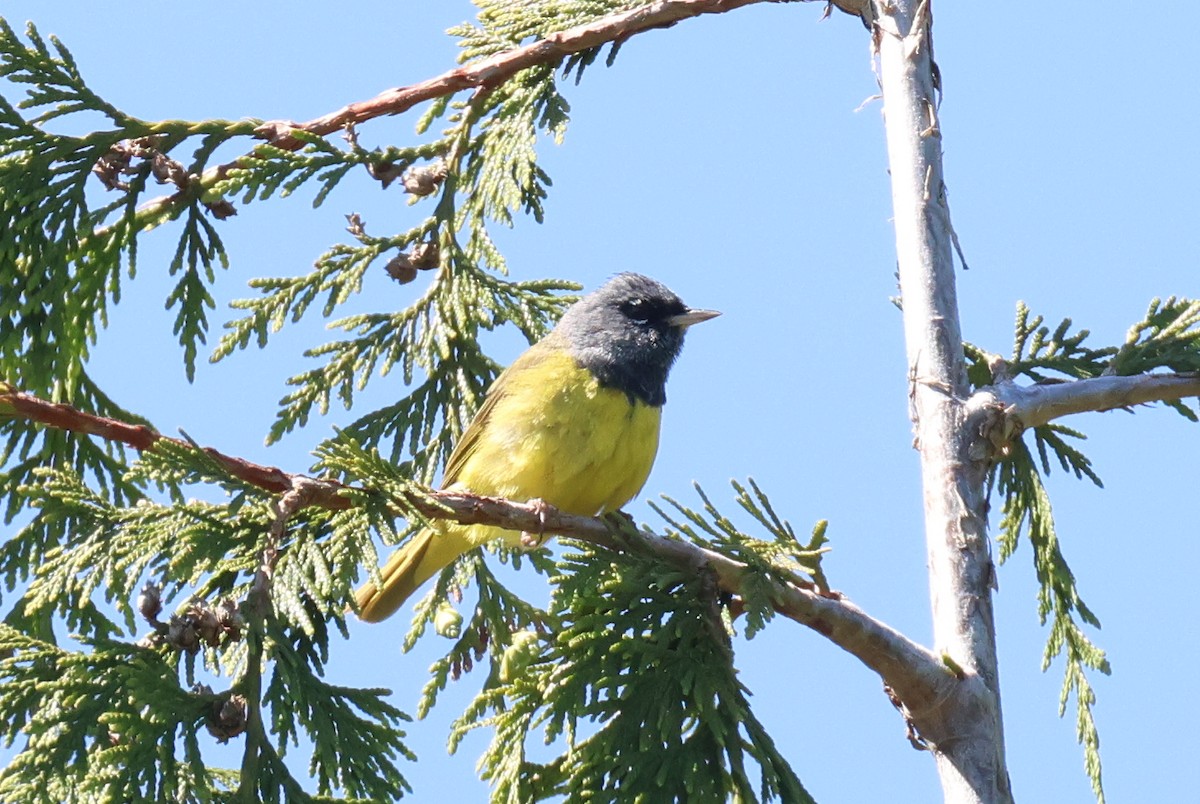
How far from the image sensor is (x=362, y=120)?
4.61 metres

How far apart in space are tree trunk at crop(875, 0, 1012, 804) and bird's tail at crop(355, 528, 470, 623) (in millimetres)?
1639

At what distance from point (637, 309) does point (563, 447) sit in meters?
1.12

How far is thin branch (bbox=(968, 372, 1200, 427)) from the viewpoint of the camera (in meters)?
3.74

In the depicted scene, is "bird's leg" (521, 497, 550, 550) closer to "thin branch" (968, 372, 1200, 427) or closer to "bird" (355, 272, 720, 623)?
"bird" (355, 272, 720, 623)

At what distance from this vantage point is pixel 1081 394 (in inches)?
151

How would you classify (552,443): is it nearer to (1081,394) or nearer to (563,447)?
(563,447)

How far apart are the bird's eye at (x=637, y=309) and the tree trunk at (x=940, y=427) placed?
1613mm

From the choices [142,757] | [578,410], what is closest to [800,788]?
[142,757]

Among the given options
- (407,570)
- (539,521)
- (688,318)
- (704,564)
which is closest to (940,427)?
(704,564)

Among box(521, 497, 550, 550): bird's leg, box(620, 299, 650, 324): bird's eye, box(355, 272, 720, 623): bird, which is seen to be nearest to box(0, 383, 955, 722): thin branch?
box(521, 497, 550, 550): bird's leg

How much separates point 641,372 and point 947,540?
5.63 feet

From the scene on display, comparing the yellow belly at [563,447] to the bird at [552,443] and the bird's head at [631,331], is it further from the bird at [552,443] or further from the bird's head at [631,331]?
the bird's head at [631,331]

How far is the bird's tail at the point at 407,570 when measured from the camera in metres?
4.77

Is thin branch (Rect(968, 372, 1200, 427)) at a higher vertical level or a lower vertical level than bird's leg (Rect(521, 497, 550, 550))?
higher
